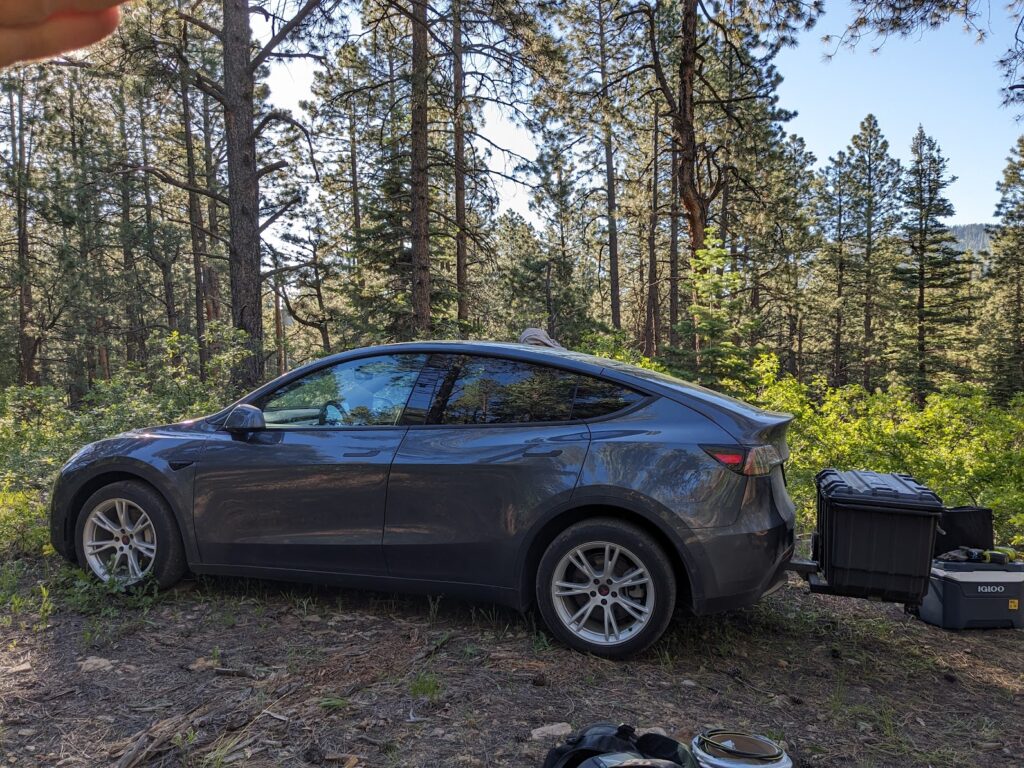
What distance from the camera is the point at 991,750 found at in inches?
119

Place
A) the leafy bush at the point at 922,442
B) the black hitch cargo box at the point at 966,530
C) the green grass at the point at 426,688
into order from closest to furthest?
the green grass at the point at 426,688 < the black hitch cargo box at the point at 966,530 < the leafy bush at the point at 922,442

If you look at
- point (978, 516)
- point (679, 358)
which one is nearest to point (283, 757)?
point (978, 516)

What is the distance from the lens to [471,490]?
3951 millimetres

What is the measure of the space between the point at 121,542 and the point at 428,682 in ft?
8.27

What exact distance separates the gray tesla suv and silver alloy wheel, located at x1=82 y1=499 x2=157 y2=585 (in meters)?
0.01

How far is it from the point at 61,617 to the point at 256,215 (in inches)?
350

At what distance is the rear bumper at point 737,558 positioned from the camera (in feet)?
11.7

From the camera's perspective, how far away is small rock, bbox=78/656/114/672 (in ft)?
11.8

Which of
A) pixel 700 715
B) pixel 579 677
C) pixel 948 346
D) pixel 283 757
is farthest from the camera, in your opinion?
pixel 948 346

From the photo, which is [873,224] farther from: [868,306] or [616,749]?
[616,749]

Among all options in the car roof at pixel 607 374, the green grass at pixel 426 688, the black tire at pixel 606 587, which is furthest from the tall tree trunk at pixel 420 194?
the green grass at pixel 426 688

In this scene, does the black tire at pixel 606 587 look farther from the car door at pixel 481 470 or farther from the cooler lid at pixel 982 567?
the cooler lid at pixel 982 567

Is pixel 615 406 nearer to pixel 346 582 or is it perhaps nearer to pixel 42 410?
pixel 346 582

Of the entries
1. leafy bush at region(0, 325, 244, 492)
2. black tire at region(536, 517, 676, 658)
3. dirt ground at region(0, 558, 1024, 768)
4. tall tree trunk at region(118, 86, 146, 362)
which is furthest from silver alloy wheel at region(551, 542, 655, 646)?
tall tree trunk at region(118, 86, 146, 362)
